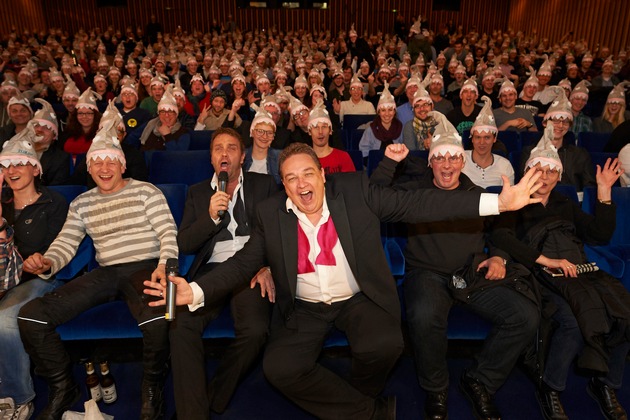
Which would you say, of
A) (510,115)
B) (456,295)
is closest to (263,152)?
(456,295)

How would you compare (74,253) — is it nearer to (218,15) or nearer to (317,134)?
(317,134)

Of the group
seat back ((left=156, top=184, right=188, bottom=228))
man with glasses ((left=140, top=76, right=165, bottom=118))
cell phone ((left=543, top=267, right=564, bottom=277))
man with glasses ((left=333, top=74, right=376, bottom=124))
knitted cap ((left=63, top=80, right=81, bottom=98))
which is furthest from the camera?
man with glasses ((left=333, top=74, right=376, bottom=124))

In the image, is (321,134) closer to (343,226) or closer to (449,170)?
(449,170)

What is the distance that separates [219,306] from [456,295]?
3.92 feet

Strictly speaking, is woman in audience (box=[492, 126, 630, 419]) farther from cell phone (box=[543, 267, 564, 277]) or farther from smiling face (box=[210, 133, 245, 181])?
smiling face (box=[210, 133, 245, 181])

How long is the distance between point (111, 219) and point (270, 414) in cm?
134

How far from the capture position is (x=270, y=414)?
2.23m

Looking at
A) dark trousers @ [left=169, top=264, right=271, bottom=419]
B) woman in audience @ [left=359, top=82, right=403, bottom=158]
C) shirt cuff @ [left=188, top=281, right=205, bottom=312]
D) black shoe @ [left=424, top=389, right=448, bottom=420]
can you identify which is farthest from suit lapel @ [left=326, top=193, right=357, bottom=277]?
woman in audience @ [left=359, top=82, right=403, bottom=158]

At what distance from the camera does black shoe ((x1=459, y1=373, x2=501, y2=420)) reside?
2.09 metres

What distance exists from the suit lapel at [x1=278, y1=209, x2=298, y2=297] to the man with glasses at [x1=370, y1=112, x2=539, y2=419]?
23.9 inches

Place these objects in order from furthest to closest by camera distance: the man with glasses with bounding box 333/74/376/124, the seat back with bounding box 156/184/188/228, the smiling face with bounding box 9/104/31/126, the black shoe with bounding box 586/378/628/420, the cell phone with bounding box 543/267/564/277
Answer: the man with glasses with bounding box 333/74/376/124
the smiling face with bounding box 9/104/31/126
the seat back with bounding box 156/184/188/228
the cell phone with bounding box 543/267/564/277
the black shoe with bounding box 586/378/628/420

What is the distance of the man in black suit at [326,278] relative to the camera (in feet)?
6.45

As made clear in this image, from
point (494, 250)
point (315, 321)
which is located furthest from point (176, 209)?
point (494, 250)

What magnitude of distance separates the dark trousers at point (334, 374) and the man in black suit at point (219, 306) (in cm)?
18
